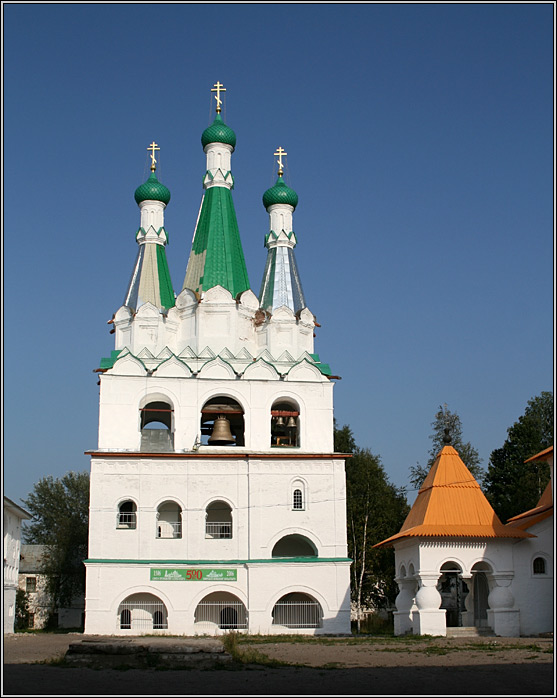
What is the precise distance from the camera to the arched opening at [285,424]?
25625 mm

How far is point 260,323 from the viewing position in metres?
26.9

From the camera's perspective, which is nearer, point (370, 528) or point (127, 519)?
point (127, 519)

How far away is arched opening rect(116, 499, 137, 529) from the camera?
24062mm

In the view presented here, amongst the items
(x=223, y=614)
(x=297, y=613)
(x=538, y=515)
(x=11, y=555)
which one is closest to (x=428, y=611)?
(x=538, y=515)

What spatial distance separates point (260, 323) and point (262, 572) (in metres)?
7.20

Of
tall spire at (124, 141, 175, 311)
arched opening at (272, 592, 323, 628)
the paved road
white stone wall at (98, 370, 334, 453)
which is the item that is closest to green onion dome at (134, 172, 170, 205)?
tall spire at (124, 141, 175, 311)

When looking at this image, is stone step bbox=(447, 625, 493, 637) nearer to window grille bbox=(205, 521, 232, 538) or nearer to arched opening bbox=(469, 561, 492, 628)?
arched opening bbox=(469, 561, 492, 628)

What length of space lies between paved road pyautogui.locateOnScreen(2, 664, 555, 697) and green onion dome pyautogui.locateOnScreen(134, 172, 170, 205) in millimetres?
17227

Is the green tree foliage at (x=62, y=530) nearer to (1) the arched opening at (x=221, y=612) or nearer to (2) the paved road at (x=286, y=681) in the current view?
(1) the arched opening at (x=221, y=612)

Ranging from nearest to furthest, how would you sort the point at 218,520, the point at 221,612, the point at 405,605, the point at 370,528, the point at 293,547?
the point at 405,605, the point at 221,612, the point at 218,520, the point at 293,547, the point at 370,528

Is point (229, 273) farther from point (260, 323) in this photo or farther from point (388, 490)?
point (388, 490)

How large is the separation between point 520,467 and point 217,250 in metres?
14.9

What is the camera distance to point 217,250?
27.2 meters

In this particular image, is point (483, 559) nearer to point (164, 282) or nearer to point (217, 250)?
point (217, 250)
